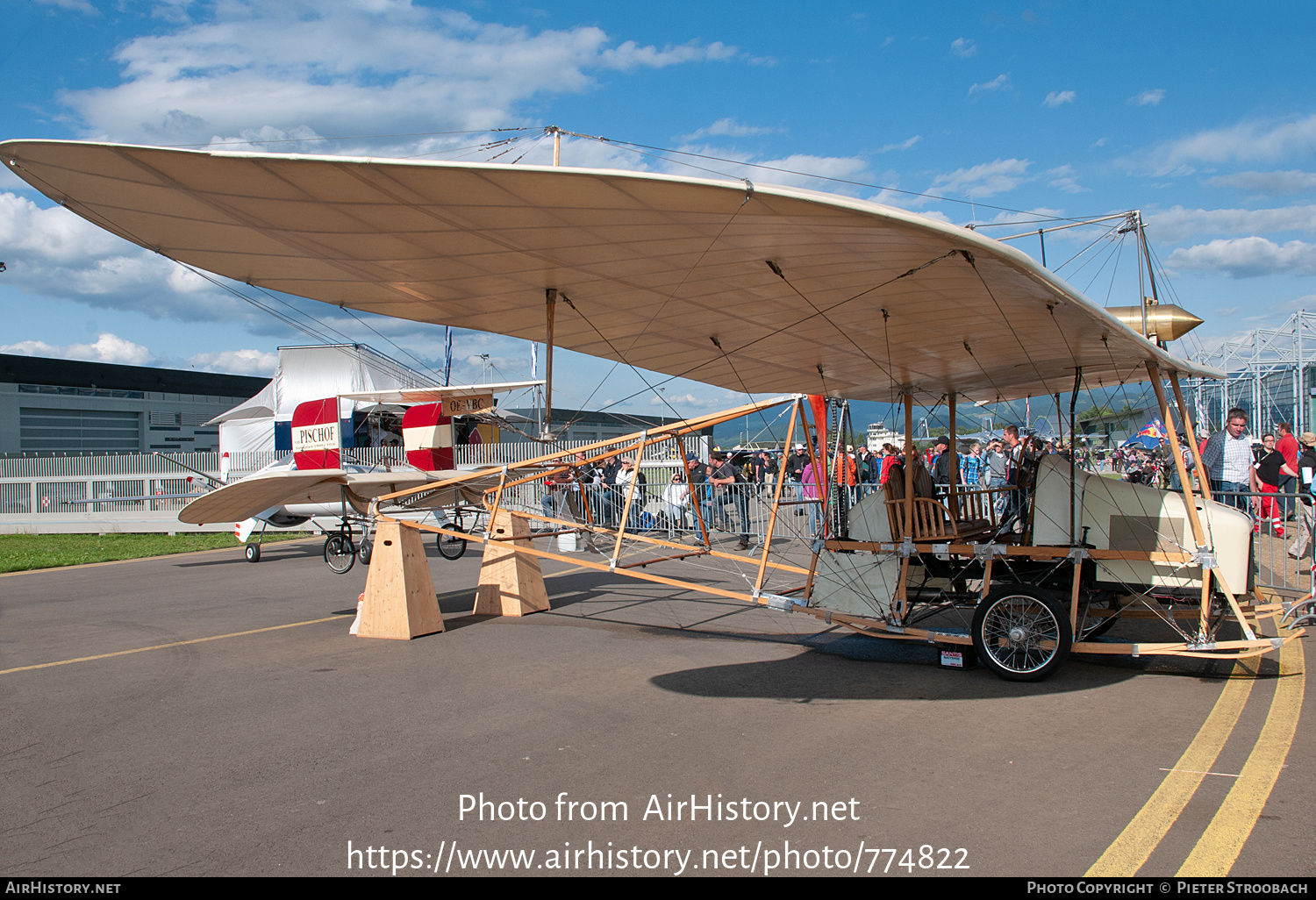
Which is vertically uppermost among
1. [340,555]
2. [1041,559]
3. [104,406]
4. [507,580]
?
[104,406]

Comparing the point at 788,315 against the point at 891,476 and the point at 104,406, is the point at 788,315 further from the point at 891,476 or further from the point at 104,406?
the point at 104,406

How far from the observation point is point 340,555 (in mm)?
14453

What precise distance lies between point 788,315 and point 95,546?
73.6ft

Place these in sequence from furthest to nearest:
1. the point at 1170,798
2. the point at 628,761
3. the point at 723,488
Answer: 1. the point at 723,488
2. the point at 628,761
3. the point at 1170,798

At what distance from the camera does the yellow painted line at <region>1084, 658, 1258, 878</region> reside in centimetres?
309

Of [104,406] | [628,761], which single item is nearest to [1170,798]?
[628,761]

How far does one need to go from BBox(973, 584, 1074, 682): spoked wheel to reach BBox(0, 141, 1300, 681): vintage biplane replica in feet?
0.06

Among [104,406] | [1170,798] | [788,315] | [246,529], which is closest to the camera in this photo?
[1170,798]

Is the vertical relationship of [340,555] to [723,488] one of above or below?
below

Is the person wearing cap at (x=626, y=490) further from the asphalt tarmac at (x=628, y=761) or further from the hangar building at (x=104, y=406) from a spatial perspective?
the hangar building at (x=104, y=406)

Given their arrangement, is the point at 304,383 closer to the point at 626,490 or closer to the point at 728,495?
the point at 626,490

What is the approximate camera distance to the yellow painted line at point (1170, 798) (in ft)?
10.1

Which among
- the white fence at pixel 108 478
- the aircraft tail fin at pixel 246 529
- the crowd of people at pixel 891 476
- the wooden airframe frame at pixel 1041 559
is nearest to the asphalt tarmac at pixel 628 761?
the wooden airframe frame at pixel 1041 559

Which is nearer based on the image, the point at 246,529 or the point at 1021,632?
the point at 1021,632
